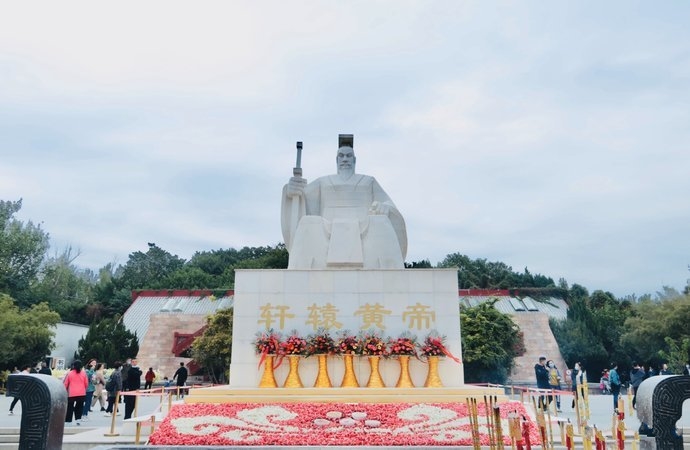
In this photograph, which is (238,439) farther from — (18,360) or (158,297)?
(158,297)

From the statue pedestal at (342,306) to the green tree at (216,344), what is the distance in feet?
39.6

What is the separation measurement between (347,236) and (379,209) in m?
0.74

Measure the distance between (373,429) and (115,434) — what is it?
3152 millimetres

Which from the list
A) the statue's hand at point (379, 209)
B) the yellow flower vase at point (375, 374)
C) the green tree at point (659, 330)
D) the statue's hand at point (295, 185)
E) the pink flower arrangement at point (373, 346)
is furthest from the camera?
the green tree at point (659, 330)

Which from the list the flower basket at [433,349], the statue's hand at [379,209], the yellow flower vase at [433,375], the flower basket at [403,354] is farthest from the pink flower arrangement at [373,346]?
the statue's hand at [379,209]

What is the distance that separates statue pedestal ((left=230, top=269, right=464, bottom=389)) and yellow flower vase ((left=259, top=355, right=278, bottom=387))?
23cm

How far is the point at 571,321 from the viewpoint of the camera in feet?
76.5

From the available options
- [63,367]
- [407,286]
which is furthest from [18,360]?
[407,286]

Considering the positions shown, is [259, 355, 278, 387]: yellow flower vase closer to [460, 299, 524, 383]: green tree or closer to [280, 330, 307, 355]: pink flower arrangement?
[280, 330, 307, 355]: pink flower arrangement

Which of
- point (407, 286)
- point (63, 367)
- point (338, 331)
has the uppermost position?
point (407, 286)

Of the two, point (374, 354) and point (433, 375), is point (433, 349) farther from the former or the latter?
point (374, 354)

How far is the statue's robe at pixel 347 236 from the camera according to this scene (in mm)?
8438

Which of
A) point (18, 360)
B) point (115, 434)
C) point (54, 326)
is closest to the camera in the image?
point (115, 434)

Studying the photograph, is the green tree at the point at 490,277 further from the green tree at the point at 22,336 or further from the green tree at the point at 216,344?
Answer: the green tree at the point at 22,336
